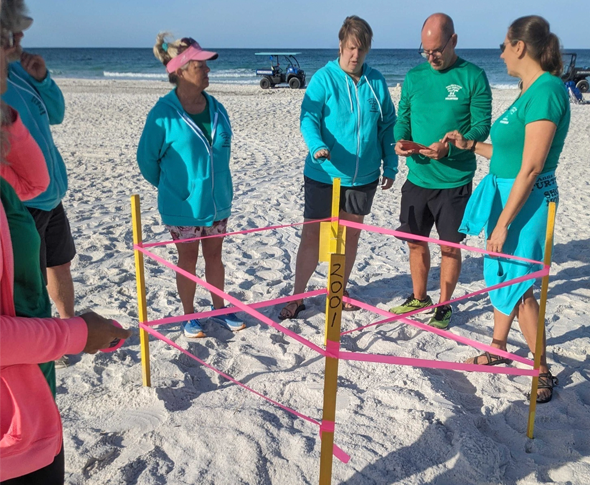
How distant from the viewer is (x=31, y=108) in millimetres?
2623

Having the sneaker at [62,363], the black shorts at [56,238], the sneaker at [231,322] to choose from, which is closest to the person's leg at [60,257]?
the black shorts at [56,238]

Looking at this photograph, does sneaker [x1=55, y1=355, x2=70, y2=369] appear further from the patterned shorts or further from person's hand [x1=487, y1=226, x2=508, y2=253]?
person's hand [x1=487, y1=226, x2=508, y2=253]

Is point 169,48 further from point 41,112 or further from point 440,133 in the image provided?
point 440,133

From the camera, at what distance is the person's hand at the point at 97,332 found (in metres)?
1.42

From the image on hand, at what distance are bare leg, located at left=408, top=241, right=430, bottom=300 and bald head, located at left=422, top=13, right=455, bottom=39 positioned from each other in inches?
53.0

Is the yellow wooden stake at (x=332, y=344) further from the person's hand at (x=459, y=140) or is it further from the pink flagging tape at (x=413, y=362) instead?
the person's hand at (x=459, y=140)

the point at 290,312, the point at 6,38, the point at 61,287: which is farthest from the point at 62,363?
the point at 6,38

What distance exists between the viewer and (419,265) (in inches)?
150

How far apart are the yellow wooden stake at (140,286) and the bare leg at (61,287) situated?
1.78 ft

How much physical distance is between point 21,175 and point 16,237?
0.43 metres

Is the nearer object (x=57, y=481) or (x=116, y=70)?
(x=57, y=481)

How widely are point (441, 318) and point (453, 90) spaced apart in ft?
4.94

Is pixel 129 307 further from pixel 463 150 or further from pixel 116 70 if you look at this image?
pixel 116 70

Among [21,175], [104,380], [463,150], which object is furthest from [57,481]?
[463,150]
